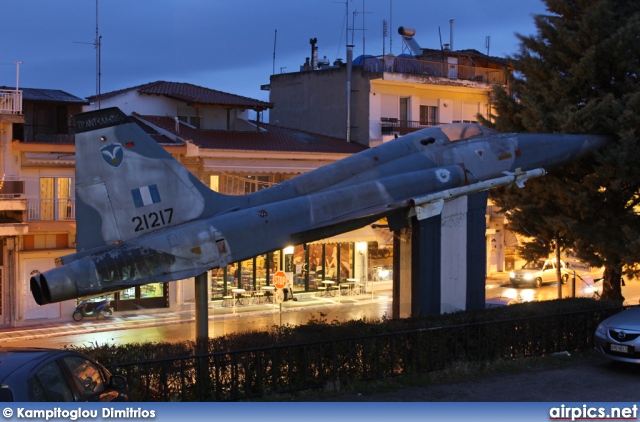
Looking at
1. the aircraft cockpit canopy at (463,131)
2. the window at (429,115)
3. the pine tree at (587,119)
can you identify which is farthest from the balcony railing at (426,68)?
the aircraft cockpit canopy at (463,131)

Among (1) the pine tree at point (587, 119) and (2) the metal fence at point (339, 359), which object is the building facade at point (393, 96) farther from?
(2) the metal fence at point (339, 359)

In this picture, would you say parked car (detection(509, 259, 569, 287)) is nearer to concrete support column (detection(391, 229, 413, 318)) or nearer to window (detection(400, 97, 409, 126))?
window (detection(400, 97, 409, 126))

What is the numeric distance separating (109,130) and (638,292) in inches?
1414

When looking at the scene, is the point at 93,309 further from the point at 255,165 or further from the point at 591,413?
the point at 591,413

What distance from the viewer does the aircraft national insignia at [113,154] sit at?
1592 cm

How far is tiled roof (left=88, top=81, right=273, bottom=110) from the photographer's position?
4100 cm

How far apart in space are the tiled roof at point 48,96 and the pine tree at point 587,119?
64.0ft

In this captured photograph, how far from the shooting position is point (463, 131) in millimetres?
21156

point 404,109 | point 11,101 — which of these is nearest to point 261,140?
point 404,109

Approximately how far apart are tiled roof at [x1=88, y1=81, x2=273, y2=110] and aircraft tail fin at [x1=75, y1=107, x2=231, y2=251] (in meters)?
24.5

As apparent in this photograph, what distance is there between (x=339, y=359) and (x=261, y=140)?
26.4 m

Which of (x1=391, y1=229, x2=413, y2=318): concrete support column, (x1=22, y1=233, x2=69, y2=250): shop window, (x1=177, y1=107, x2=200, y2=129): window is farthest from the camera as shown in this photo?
(x1=177, y1=107, x2=200, y2=129): window

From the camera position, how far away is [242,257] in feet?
55.9

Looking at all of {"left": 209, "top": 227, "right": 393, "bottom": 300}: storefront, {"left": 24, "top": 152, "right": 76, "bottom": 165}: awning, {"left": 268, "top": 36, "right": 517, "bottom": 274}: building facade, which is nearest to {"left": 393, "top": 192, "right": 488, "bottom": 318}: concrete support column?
{"left": 24, "top": 152, "right": 76, "bottom": 165}: awning
